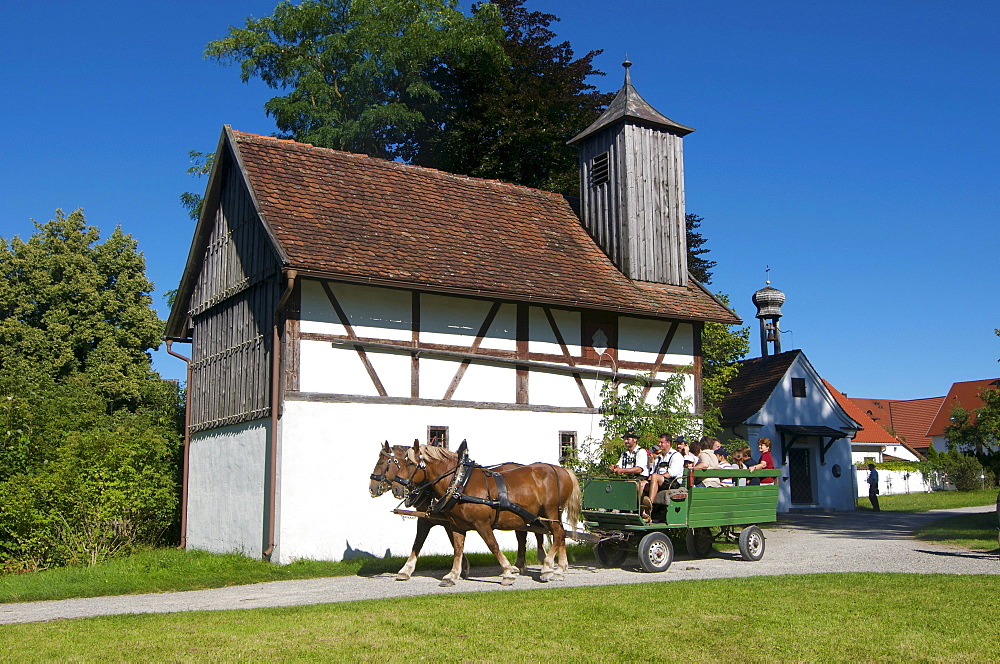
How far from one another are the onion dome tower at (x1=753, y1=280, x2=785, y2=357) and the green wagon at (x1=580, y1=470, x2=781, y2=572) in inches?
1023

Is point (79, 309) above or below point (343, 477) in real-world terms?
above

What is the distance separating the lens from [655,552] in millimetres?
13672

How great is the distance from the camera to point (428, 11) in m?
31.3

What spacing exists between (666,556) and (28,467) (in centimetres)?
1324

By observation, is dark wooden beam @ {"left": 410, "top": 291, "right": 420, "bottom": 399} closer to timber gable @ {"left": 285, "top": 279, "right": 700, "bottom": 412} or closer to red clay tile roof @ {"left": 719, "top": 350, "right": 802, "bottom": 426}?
timber gable @ {"left": 285, "top": 279, "right": 700, "bottom": 412}

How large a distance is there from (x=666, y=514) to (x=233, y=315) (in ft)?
33.0

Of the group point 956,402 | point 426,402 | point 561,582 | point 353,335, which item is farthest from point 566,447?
point 956,402

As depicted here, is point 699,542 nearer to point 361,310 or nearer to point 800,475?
point 361,310

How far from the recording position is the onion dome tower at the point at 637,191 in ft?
70.5

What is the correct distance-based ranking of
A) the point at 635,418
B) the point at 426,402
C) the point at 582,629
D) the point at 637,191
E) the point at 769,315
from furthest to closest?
the point at 769,315 < the point at 637,191 < the point at 635,418 < the point at 426,402 < the point at 582,629

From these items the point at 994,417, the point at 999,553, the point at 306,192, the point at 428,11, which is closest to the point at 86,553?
the point at 306,192

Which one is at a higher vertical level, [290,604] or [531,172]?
[531,172]

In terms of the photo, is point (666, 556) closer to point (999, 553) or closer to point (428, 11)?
point (999, 553)

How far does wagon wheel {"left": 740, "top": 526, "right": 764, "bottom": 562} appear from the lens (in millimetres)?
14844
